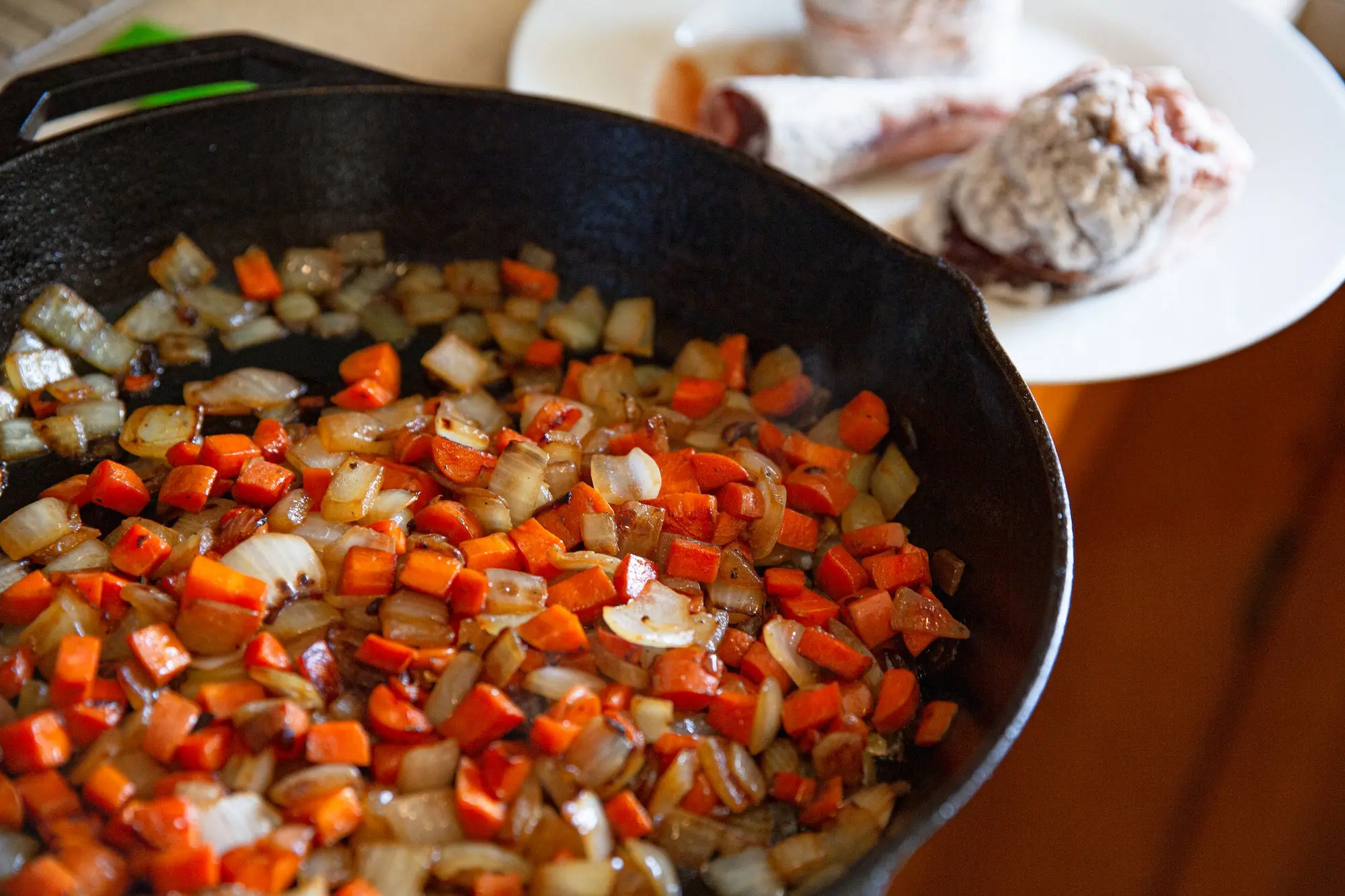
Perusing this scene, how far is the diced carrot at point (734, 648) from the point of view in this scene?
990 millimetres

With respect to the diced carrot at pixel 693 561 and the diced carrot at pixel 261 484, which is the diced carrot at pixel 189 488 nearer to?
the diced carrot at pixel 261 484

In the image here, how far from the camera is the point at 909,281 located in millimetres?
1102

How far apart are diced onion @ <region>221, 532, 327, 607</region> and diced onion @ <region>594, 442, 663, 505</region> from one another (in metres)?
0.28

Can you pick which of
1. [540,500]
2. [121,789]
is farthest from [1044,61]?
[121,789]

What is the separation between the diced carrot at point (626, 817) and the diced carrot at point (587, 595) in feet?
0.60

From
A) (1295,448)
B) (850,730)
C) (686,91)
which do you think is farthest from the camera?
(686,91)

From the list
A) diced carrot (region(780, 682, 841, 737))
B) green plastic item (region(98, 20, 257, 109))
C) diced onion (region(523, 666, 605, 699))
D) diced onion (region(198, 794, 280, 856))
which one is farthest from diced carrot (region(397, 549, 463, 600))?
green plastic item (region(98, 20, 257, 109))

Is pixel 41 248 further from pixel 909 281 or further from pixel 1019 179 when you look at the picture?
pixel 1019 179

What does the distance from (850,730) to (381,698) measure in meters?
0.40

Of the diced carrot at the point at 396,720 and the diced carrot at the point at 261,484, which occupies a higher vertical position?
the diced carrot at the point at 261,484

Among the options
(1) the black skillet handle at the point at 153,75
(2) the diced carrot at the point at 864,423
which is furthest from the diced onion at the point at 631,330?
(1) the black skillet handle at the point at 153,75

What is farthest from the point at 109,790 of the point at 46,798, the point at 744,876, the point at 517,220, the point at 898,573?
the point at 517,220

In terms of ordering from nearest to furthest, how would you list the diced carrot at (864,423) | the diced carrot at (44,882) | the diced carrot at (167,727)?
the diced carrot at (44,882), the diced carrot at (167,727), the diced carrot at (864,423)

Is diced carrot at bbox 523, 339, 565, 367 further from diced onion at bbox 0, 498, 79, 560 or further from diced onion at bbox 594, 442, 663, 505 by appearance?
diced onion at bbox 0, 498, 79, 560
